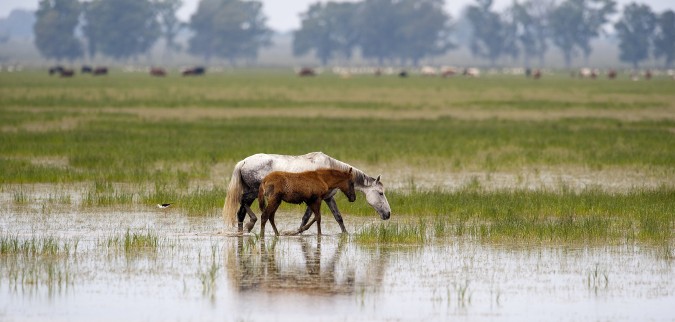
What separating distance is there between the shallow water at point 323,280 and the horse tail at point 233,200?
308 millimetres

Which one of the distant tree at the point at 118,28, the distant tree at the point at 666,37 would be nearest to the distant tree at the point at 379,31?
the distant tree at the point at 118,28

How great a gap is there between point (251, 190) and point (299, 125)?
902 inches

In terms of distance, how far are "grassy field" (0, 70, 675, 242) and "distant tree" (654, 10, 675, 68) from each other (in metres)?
122

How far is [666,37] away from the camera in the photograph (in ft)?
579

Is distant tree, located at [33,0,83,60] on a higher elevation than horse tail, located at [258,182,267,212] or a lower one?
higher

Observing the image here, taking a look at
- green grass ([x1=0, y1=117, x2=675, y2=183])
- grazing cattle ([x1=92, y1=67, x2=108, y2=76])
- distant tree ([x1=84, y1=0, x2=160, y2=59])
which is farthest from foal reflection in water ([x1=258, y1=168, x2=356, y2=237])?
distant tree ([x1=84, y1=0, x2=160, y2=59])

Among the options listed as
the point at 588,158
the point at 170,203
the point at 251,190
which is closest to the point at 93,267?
the point at 251,190

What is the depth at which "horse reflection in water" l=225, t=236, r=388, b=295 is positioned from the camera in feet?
41.5

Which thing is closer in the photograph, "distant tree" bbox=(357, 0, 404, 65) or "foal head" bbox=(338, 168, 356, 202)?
"foal head" bbox=(338, 168, 356, 202)

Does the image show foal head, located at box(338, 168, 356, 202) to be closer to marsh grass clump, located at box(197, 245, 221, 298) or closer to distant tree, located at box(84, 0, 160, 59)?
marsh grass clump, located at box(197, 245, 221, 298)

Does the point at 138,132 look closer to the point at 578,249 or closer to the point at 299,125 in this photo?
the point at 299,125

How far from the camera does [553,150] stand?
31031 mm

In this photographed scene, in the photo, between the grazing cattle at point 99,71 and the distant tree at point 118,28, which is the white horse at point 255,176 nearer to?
the grazing cattle at point 99,71

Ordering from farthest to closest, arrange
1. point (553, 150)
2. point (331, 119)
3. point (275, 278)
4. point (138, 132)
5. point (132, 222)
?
1. point (331, 119)
2. point (138, 132)
3. point (553, 150)
4. point (132, 222)
5. point (275, 278)
